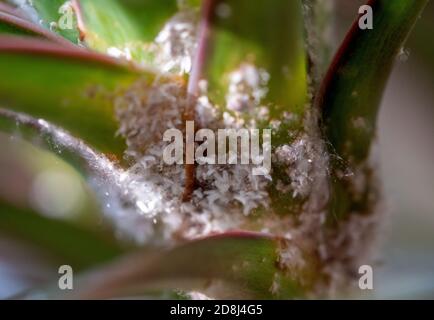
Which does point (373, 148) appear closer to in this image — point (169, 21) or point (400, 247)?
point (400, 247)

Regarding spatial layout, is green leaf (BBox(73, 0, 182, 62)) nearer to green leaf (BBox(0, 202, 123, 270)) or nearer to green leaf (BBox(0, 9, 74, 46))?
green leaf (BBox(0, 9, 74, 46))

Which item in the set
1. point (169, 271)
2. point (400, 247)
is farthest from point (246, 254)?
point (400, 247)

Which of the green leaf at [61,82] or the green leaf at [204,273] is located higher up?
the green leaf at [61,82]

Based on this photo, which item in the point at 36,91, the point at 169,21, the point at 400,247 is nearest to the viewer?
the point at 36,91
